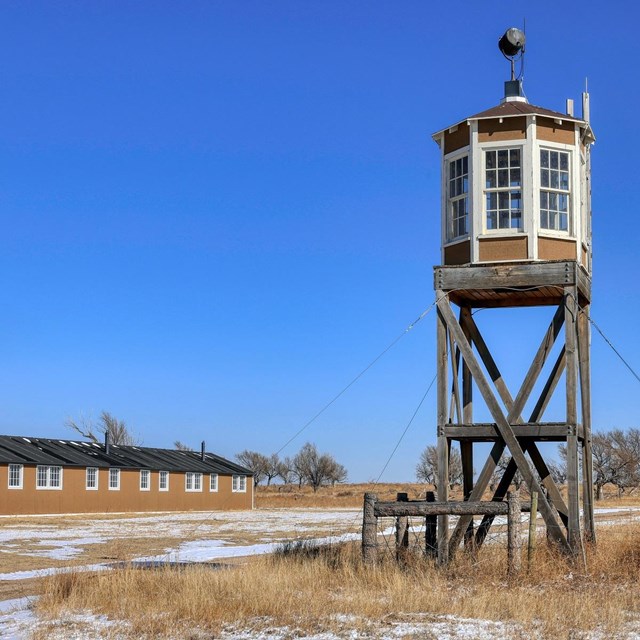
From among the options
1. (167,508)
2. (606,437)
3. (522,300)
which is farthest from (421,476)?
(522,300)

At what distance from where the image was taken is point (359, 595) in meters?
11.8

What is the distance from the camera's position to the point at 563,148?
639 inches

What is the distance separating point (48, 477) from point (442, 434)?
123 ft

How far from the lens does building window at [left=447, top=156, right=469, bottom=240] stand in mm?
16469

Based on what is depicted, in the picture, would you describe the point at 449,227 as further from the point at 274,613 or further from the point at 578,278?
the point at 274,613

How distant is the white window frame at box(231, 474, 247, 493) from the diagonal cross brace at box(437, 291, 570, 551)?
48.0 m

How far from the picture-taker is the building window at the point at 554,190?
16.0 meters

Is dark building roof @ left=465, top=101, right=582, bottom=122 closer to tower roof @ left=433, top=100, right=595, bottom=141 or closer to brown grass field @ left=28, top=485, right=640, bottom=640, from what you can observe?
tower roof @ left=433, top=100, right=595, bottom=141

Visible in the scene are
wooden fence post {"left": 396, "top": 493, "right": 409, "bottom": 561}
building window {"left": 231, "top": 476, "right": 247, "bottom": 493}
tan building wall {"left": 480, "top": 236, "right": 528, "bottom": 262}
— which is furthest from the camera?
building window {"left": 231, "top": 476, "right": 247, "bottom": 493}

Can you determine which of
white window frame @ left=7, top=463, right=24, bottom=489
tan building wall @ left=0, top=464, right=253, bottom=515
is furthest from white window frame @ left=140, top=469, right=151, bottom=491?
white window frame @ left=7, top=463, right=24, bottom=489

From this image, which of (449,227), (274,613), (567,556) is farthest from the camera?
(449,227)

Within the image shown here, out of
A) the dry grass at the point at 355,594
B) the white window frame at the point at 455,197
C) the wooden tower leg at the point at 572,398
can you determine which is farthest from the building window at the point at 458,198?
the dry grass at the point at 355,594

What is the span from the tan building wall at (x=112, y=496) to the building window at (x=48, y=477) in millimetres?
235

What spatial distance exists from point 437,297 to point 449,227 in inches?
55.7
